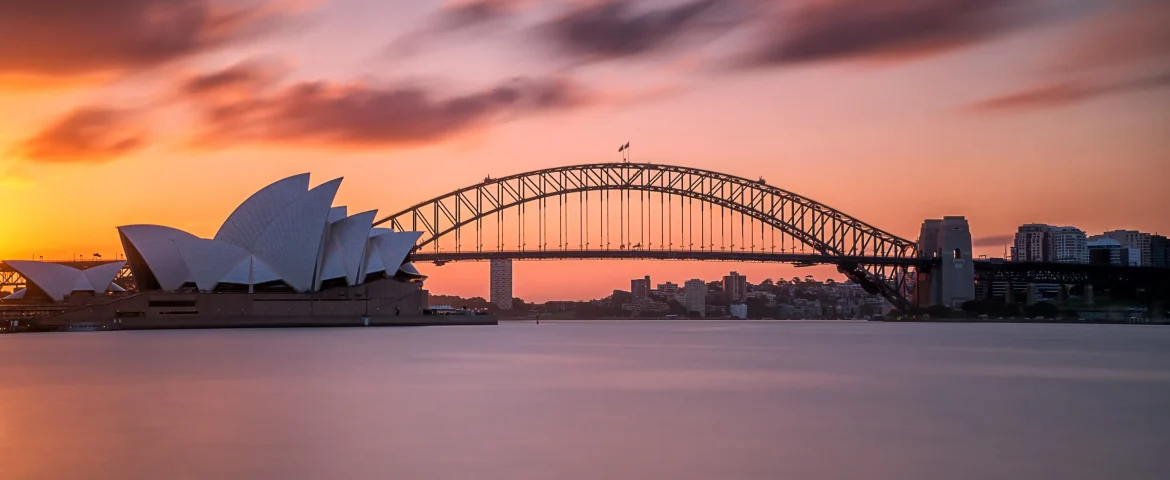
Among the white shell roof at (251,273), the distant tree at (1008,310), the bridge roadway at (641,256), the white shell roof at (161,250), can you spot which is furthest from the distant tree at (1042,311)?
the white shell roof at (161,250)

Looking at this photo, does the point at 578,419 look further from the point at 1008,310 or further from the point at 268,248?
the point at 1008,310

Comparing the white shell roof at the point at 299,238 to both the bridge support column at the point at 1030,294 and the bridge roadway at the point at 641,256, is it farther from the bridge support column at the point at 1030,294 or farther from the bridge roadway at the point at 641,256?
the bridge support column at the point at 1030,294

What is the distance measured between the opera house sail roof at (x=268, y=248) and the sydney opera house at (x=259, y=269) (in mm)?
63

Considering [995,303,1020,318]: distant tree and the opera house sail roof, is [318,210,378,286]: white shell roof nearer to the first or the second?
the opera house sail roof

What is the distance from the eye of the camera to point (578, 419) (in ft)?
60.4

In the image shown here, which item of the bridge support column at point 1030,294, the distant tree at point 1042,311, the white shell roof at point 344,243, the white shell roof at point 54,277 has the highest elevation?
the white shell roof at point 344,243

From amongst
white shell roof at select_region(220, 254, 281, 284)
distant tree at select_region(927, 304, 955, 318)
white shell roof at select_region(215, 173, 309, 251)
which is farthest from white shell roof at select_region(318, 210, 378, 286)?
distant tree at select_region(927, 304, 955, 318)

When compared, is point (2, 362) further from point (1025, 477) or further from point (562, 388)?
point (1025, 477)

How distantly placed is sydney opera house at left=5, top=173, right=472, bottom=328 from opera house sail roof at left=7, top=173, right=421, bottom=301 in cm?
6

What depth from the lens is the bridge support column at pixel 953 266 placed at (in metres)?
96.6

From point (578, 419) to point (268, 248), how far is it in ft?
183

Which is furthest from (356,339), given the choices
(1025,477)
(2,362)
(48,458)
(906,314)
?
(906,314)

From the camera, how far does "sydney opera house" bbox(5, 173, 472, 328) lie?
67.6 metres

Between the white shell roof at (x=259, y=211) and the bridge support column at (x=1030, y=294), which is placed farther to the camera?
the bridge support column at (x=1030, y=294)
